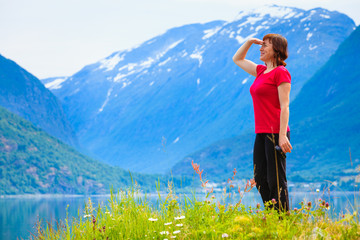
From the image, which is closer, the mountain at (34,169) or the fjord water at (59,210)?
the fjord water at (59,210)

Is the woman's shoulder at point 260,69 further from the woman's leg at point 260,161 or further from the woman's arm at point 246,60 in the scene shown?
the woman's leg at point 260,161

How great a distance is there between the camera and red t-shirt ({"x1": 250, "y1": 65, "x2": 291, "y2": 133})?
18.1ft

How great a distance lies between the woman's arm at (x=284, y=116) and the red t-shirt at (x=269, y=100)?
75 mm

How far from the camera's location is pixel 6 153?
614 feet

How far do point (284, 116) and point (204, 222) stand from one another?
139cm

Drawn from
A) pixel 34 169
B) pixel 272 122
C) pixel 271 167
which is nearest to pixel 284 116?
pixel 272 122

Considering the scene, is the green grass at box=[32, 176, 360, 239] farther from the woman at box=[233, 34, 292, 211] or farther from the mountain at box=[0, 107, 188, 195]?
the mountain at box=[0, 107, 188, 195]

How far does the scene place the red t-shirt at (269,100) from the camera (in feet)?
18.1

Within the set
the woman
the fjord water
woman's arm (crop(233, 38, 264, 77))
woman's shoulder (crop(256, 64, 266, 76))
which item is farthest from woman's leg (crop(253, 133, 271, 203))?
woman's arm (crop(233, 38, 264, 77))

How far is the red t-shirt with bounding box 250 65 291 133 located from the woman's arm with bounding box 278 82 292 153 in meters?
0.08

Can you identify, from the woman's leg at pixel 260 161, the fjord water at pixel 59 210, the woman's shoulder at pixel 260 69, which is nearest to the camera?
the woman's leg at pixel 260 161

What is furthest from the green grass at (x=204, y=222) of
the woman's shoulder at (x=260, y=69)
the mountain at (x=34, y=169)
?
the mountain at (x=34, y=169)

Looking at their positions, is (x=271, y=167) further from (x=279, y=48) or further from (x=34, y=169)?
(x=34, y=169)

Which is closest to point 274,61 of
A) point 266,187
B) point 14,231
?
point 266,187
